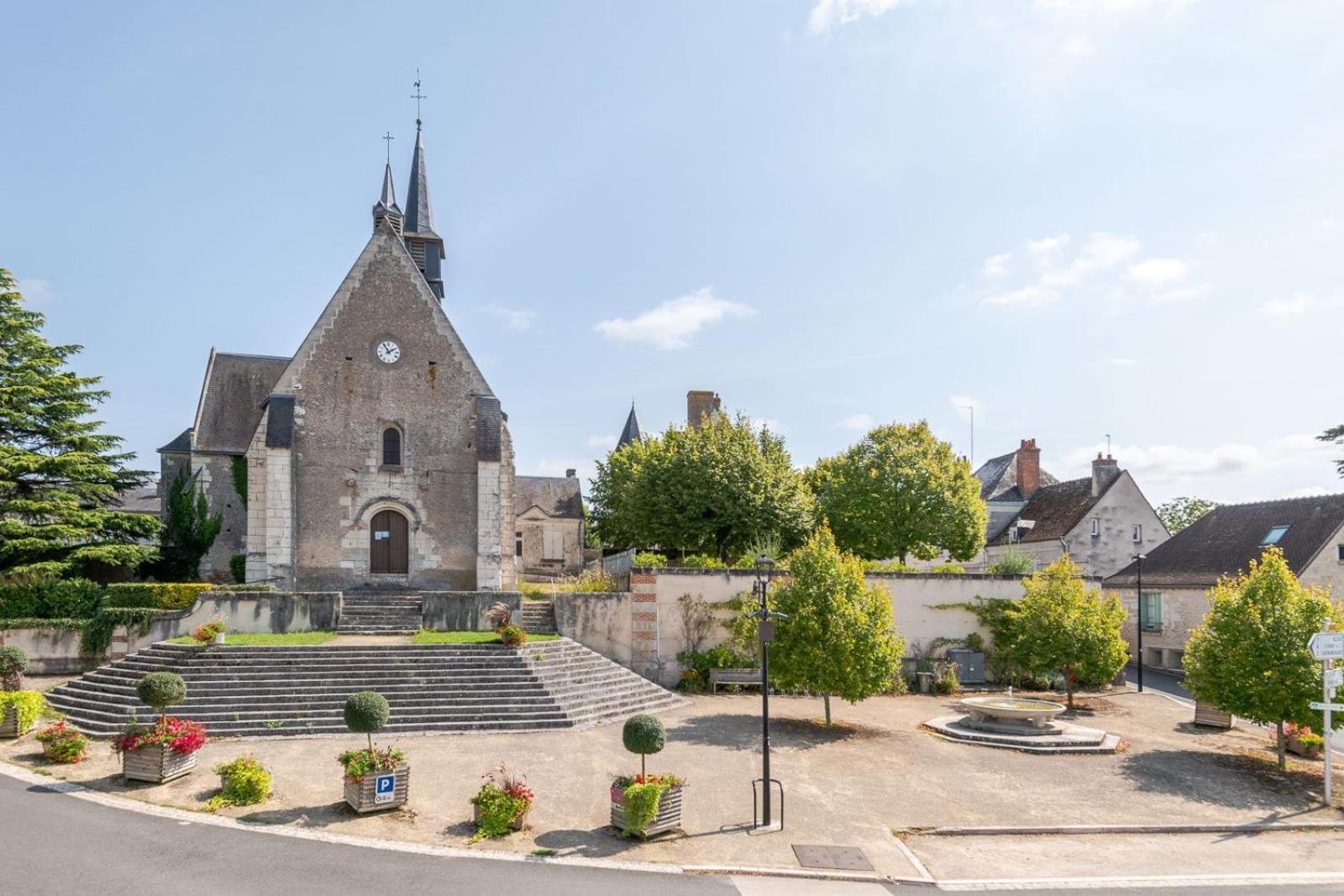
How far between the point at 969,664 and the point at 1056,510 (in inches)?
725

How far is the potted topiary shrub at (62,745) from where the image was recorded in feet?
43.2

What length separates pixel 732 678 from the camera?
877 inches

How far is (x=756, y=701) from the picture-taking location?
2075 cm

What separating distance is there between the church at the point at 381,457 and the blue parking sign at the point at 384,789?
1476 centimetres

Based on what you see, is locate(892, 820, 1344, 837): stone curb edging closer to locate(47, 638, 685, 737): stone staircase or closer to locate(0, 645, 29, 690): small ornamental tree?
locate(47, 638, 685, 737): stone staircase

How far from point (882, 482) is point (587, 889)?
24.4 m

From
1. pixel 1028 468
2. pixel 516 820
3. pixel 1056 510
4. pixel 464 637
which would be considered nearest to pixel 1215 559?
pixel 1056 510

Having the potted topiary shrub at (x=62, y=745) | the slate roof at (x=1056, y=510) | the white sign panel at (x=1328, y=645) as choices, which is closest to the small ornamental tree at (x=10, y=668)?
the potted topiary shrub at (x=62, y=745)

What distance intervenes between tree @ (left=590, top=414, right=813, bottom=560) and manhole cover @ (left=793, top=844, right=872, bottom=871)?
63.1 ft

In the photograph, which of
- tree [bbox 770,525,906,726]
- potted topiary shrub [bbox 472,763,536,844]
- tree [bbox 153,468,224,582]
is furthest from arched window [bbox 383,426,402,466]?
potted topiary shrub [bbox 472,763,536,844]

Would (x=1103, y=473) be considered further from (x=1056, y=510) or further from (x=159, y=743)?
(x=159, y=743)

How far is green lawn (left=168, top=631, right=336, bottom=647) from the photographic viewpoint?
736 inches

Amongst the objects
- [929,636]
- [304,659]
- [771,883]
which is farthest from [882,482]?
[771,883]

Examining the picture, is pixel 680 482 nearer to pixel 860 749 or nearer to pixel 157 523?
pixel 860 749
